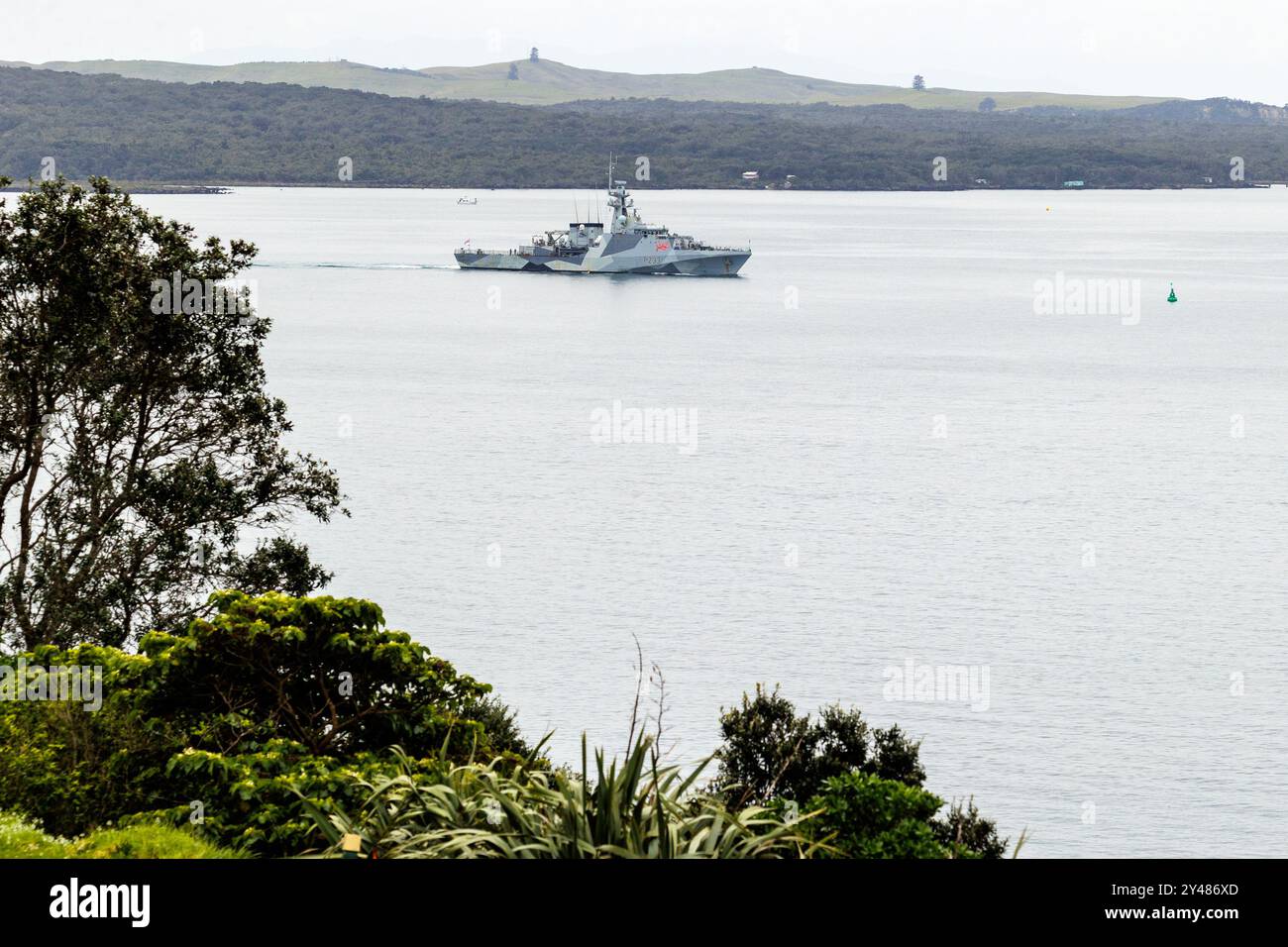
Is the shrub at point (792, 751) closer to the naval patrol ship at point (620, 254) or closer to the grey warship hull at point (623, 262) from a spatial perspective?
the naval patrol ship at point (620, 254)

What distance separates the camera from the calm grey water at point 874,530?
38938 mm

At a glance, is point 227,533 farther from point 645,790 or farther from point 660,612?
point 660,612

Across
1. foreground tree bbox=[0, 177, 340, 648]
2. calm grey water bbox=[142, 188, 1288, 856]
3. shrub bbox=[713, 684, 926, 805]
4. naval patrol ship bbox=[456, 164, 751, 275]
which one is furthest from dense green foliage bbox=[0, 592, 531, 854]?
naval patrol ship bbox=[456, 164, 751, 275]

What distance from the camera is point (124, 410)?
25.4m

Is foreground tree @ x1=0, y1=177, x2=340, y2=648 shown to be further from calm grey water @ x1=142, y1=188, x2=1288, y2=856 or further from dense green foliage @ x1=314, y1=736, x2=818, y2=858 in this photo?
dense green foliage @ x1=314, y1=736, x2=818, y2=858

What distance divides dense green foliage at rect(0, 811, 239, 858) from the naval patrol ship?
14066 centimetres

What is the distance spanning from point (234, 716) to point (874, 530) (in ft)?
160

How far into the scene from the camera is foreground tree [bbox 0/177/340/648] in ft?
78.4

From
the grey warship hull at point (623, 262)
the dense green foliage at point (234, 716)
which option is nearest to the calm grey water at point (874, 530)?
the dense green foliage at point (234, 716)

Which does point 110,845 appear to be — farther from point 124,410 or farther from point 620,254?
point 620,254

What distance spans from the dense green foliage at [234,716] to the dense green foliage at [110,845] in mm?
1457

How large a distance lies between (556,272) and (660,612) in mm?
120590

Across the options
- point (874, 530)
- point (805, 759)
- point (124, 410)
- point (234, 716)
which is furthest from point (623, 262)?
point (234, 716)
